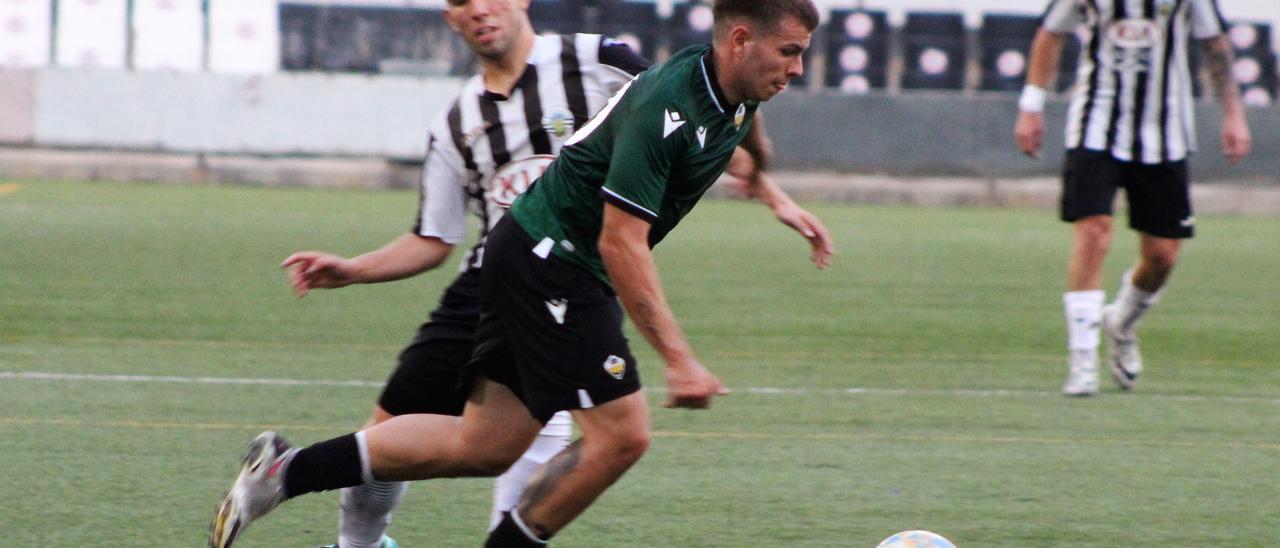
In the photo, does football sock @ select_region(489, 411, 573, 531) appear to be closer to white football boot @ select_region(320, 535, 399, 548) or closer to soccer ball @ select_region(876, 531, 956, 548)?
white football boot @ select_region(320, 535, 399, 548)

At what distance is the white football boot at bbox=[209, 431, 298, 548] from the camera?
14.0 ft

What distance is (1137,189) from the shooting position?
760 centimetres

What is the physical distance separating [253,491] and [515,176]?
3.31 ft

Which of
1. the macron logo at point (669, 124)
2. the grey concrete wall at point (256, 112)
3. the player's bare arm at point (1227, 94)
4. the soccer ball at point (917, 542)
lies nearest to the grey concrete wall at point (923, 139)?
the grey concrete wall at point (256, 112)

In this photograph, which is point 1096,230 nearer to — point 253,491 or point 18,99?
point 253,491

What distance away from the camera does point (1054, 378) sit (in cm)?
805

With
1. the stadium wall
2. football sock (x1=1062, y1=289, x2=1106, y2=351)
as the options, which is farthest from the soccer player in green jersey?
the stadium wall

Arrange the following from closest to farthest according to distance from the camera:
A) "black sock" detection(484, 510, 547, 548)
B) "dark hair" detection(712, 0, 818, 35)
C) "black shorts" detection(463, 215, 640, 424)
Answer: "dark hair" detection(712, 0, 818, 35), "black shorts" detection(463, 215, 640, 424), "black sock" detection(484, 510, 547, 548)

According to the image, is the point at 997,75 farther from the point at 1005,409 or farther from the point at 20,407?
the point at 20,407

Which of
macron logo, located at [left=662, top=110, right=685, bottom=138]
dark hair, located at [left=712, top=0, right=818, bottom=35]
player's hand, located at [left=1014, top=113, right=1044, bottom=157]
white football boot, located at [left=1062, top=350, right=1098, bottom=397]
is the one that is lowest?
white football boot, located at [left=1062, top=350, right=1098, bottom=397]

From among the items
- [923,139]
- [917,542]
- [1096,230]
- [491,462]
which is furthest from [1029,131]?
[923,139]

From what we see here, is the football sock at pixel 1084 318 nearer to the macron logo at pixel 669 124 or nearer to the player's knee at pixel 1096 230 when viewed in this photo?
the player's knee at pixel 1096 230

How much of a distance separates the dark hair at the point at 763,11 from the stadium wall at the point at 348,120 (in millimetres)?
15107

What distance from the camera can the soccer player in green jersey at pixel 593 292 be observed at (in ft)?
12.3
